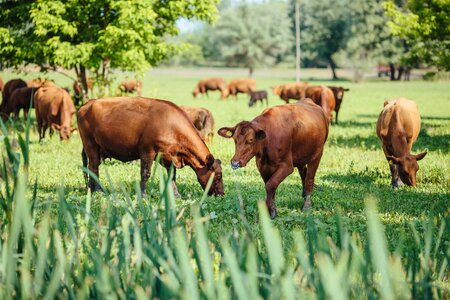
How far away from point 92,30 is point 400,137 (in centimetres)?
1130

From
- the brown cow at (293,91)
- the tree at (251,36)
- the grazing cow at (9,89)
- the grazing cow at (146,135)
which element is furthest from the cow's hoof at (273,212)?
the tree at (251,36)

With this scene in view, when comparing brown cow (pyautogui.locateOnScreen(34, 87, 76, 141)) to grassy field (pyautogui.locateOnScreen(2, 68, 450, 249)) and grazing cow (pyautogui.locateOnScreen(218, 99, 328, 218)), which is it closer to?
grassy field (pyautogui.locateOnScreen(2, 68, 450, 249))

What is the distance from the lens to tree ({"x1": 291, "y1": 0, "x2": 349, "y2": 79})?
7756 centimetres

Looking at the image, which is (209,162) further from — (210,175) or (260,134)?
(260,134)

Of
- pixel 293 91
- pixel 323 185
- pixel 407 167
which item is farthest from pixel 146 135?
pixel 293 91

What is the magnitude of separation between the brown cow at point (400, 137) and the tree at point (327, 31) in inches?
2615

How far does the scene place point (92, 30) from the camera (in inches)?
733

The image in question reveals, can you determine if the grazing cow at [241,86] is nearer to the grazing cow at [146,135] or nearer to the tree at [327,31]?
the tree at [327,31]

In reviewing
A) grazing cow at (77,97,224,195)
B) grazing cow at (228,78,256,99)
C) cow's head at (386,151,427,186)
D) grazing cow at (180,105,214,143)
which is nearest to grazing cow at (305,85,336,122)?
grazing cow at (180,105,214,143)

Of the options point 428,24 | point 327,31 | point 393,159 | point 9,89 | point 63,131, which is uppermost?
point 428,24

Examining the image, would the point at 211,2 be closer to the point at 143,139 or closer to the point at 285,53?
the point at 143,139

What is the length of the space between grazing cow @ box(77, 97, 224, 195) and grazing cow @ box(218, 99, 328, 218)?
3.38 ft

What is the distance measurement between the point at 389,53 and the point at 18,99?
56.3m

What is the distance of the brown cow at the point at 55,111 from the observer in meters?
16.3
